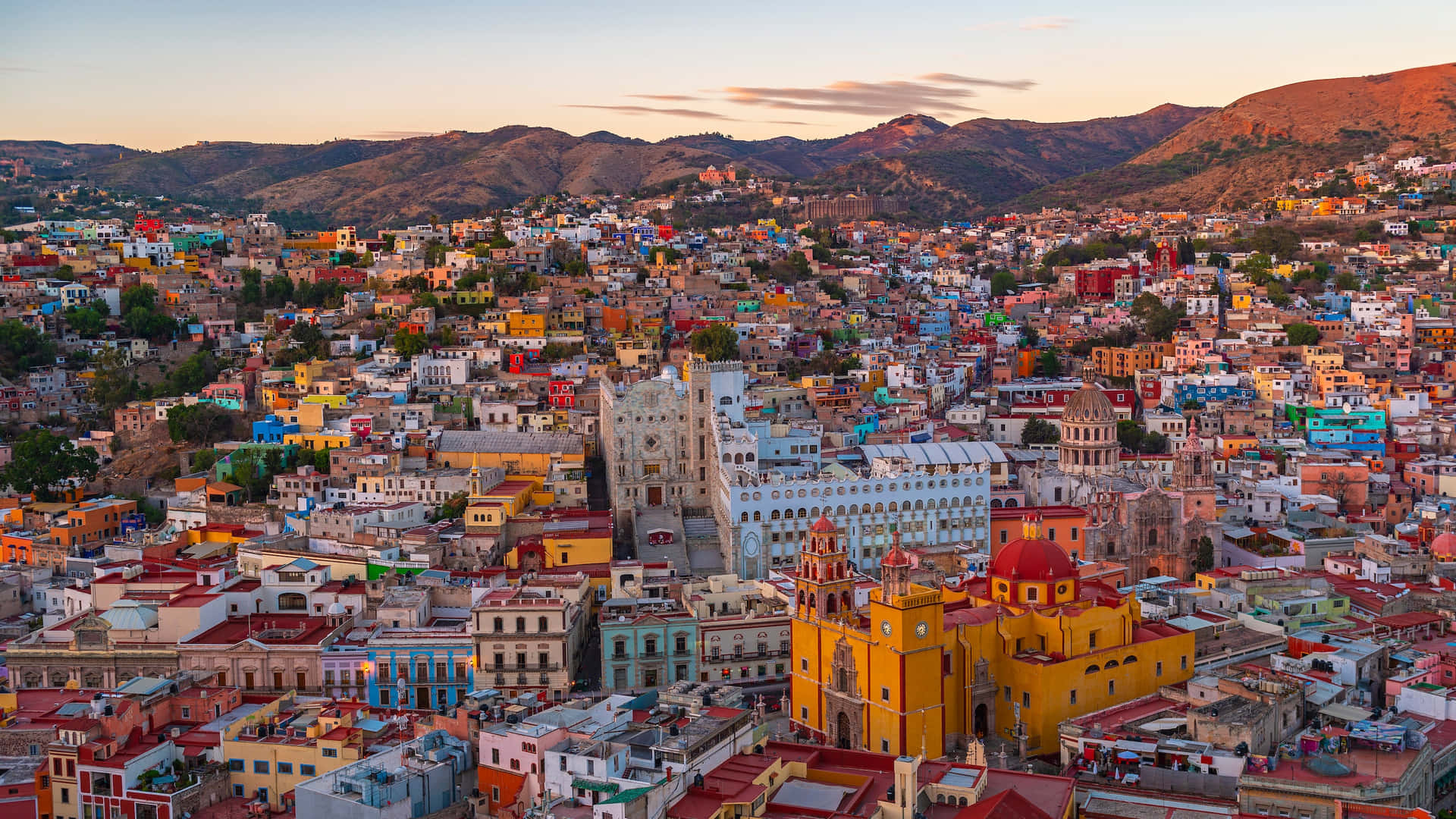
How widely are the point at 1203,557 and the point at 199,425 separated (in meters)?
35.5

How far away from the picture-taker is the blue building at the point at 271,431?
174ft

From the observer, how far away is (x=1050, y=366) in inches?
2749

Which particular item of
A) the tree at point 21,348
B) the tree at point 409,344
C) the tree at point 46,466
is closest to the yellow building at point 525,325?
the tree at point 409,344

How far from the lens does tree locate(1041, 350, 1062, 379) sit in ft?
229

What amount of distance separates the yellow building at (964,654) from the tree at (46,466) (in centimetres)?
3216

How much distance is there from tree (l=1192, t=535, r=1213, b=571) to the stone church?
16 centimetres

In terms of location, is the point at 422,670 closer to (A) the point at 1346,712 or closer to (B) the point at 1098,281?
(A) the point at 1346,712

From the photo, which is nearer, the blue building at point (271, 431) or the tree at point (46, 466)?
the tree at point (46, 466)

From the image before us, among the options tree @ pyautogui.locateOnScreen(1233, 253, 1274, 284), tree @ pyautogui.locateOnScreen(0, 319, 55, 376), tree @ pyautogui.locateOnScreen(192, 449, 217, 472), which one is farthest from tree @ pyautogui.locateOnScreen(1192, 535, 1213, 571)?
tree @ pyautogui.locateOnScreen(0, 319, 55, 376)

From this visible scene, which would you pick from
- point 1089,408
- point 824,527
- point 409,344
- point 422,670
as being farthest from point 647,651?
point 409,344

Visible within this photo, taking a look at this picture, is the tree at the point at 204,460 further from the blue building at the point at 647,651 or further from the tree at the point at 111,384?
the blue building at the point at 647,651

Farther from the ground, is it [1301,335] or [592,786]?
[1301,335]

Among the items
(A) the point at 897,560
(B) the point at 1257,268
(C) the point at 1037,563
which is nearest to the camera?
(A) the point at 897,560

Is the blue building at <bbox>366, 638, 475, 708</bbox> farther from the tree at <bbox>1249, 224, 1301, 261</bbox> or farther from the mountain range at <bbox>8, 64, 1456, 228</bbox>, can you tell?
the mountain range at <bbox>8, 64, 1456, 228</bbox>
